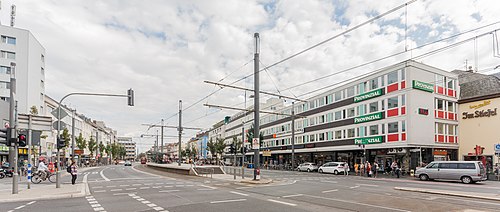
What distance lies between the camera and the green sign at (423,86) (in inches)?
1522

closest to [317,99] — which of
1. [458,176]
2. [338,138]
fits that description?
[338,138]

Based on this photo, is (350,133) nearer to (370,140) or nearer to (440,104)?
(370,140)

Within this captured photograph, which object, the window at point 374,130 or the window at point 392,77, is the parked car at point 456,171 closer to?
the window at point 374,130

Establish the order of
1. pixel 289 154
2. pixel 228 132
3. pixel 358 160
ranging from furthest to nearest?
1. pixel 228 132
2. pixel 289 154
3. pixel 358 160

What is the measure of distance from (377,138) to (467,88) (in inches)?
498

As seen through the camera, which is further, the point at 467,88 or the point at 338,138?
the point at 338,138

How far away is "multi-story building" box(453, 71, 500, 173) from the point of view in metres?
38.7

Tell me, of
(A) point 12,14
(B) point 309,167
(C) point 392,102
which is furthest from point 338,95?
(A) point 12,14

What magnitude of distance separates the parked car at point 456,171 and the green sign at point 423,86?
451 inches

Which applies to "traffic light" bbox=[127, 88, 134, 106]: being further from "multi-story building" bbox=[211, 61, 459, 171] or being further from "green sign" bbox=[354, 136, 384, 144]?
"green sign" bbox=[354, 136, 384, 144]

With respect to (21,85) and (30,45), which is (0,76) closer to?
(21,85)

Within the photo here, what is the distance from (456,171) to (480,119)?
16.5 m

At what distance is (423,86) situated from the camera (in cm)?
3934

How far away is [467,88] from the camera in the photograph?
44188mm
